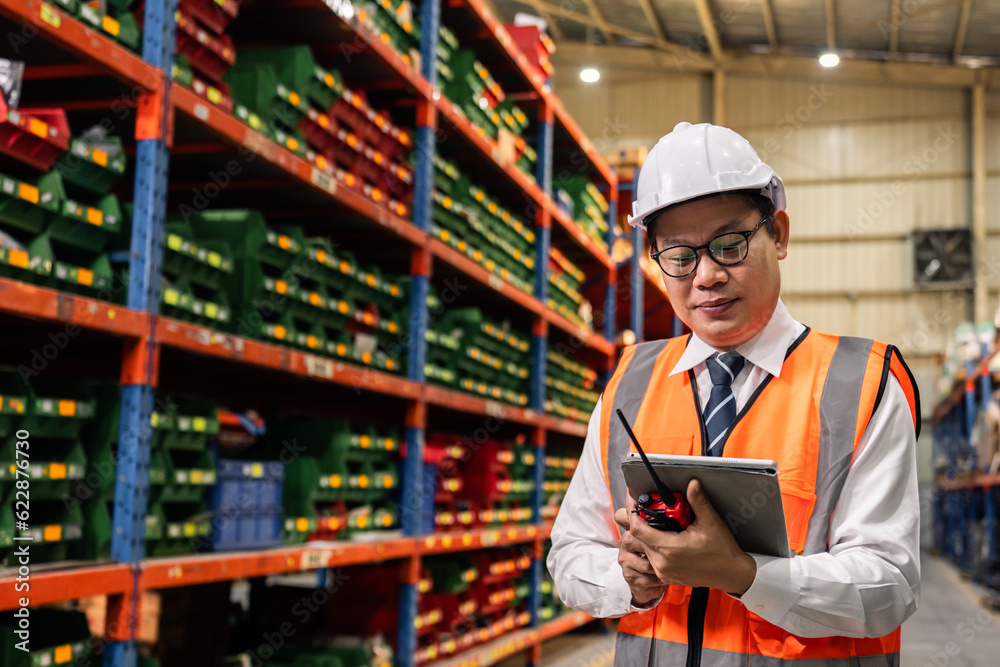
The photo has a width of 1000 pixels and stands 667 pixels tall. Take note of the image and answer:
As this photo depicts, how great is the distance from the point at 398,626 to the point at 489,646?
129 centimetres

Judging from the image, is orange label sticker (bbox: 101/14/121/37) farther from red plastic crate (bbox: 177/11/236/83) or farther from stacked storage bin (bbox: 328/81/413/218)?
stacked storage bin (bbox: 328/81/413/218)

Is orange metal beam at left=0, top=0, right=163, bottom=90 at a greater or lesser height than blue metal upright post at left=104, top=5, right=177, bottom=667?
greater

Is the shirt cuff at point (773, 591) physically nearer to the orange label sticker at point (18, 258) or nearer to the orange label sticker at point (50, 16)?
the orange label sticker at point (18, 258)

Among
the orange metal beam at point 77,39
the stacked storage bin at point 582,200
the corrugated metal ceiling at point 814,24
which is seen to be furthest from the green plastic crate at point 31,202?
the corrugated metal ceiling at point 814,24

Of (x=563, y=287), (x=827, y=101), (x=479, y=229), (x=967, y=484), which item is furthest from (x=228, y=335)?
(x=827, y=101)

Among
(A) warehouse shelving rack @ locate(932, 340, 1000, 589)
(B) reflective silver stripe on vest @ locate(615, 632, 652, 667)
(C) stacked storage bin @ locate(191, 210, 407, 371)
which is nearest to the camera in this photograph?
(B) reflective silver stripe on vest @ locate(615, 632, 652, 667)

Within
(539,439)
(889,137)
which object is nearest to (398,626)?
(539,439)

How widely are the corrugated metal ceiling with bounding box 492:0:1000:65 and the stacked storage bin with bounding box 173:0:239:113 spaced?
14249 millimetres

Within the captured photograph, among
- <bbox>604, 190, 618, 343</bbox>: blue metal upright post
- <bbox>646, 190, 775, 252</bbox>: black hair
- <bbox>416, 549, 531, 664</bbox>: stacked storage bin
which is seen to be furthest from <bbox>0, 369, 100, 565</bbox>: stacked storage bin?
<bbox>604, 190, 618, 343</bbox>: blue metal upright post

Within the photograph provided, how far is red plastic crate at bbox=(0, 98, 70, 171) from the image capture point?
8.87ft

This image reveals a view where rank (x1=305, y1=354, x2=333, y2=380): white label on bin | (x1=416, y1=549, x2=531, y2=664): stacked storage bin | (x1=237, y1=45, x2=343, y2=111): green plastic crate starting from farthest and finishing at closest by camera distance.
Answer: (x1=416, y1=549, x2=531, y2=664): stacked storage bin → (x1=237, y1=45, x2=343, y2=111): green plastic crate → (x1=305, y1=354, x2=333, y2=380): white label on bin

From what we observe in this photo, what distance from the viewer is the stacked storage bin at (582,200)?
8375 millimetres

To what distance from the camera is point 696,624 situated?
1628 millimetres

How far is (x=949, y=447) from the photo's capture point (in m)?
16.3
